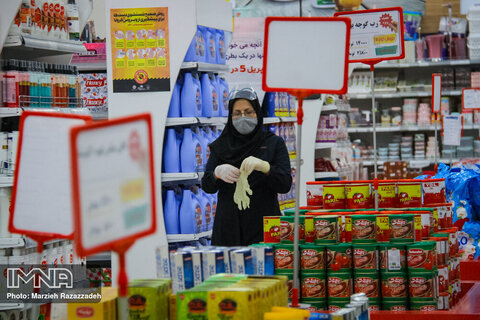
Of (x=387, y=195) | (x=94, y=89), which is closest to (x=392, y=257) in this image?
(x=387, y=195)

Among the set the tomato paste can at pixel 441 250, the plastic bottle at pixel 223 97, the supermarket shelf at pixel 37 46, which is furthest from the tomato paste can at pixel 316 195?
the plastic bottle at pixel 223 97

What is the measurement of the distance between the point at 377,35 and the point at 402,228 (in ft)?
5.31

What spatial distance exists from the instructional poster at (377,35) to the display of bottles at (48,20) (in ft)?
5.85

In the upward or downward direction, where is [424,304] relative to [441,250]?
downward

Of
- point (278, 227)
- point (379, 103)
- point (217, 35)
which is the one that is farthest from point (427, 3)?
point (278, 227)

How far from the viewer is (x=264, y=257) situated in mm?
2553

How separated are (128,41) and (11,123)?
52.1 inches

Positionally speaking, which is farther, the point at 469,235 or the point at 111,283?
the point at 111,283

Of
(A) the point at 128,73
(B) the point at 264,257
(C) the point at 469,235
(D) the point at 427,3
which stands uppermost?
(D) the point at 427,3

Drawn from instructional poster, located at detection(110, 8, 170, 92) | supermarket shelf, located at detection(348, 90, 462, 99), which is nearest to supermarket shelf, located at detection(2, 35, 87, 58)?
instructional poster, located at detection(110, 8, 170, 92)

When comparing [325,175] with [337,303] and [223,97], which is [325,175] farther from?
[337,303]

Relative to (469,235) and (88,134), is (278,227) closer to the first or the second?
(88,134)

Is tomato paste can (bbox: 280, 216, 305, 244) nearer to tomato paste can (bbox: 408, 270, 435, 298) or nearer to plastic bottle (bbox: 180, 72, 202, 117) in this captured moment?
tomato paste can (bbox: 408, 270, 435, 298)

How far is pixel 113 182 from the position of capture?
1745 mm
